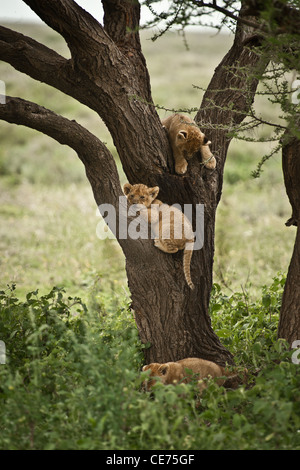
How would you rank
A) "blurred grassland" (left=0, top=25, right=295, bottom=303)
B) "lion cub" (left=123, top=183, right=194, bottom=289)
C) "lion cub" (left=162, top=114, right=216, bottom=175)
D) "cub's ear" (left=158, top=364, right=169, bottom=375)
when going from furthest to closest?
"blurred grassland" (left=0, top=25, right=295, bottom=303) → "lion cub" (left=162, top=114, right=216, bottom=175) → "lion cub" (left=123, top=183, right=194, bottom=289) → "cub's ear" (left=158, top=364, right=169, bottom=375)

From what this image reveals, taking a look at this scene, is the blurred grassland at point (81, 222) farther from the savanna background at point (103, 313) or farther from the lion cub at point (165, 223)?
the lion cub at point (165, 223)

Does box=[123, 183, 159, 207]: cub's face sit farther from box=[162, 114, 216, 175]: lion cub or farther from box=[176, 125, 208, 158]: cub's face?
box=[176, 125, 208, 158]: cub's face

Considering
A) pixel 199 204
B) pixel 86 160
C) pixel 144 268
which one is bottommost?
pixel 144 268

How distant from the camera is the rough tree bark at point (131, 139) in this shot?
474cm

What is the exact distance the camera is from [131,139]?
5.00 m

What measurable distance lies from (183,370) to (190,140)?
2.11 metres

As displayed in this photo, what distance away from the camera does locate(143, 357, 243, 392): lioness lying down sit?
4602 millimetres

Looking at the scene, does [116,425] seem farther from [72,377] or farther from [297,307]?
[297,307]

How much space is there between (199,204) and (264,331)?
4.79 ft

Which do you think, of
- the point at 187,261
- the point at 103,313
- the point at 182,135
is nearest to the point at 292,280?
the point at 187,261

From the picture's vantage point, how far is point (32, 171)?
55.5 ft

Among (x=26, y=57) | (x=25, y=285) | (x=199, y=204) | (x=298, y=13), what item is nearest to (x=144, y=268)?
(x=199, y=204)

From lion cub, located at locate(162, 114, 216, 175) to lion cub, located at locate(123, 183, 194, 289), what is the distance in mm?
436

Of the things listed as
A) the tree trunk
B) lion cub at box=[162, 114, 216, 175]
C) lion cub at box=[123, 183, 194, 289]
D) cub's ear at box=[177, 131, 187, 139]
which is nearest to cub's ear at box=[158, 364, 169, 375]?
lion cub at box=[123, 183, 194, 289]
